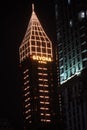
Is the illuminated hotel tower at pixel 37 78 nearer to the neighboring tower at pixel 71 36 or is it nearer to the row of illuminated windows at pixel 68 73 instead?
the neighboring tower at pixel 71 36

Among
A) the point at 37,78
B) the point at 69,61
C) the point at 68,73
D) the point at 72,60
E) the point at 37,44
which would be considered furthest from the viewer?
the point at 37,44

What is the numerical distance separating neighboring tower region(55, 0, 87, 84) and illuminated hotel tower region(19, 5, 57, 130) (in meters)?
48.3

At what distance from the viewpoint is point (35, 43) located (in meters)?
193

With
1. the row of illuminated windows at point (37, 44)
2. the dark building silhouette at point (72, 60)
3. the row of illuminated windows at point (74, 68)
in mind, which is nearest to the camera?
the dark building silhouette at point (72, 60)

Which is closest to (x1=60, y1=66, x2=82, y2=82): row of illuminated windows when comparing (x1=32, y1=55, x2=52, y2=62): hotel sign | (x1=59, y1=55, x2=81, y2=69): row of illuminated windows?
(x1=59, y1=55, x2=81, y2=69): row of illuminated windows

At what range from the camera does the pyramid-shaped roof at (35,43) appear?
179 m

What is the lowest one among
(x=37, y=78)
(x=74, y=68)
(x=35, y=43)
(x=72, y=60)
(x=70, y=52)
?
(x=74, y=68)

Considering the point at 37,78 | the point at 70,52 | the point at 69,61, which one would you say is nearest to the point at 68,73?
the point at 69,61

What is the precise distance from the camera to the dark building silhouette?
105 metres

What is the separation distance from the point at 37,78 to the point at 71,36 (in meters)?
75.0

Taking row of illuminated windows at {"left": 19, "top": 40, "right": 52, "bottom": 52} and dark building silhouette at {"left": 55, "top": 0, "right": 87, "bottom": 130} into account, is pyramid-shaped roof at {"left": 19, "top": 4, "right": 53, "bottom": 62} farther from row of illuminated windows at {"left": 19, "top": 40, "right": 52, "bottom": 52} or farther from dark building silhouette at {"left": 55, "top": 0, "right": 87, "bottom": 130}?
dark building silhouette at {"left": 55, "top": 0, "right": 87, "bottom": 130}

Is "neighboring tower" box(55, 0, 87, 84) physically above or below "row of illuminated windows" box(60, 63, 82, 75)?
above

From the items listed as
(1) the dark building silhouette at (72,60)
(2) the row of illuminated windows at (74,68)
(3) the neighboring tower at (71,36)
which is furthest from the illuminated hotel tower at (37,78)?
(2) the row of illuminated windows at (74,68)

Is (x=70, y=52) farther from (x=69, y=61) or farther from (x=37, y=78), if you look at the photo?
(x=37, y=78)
